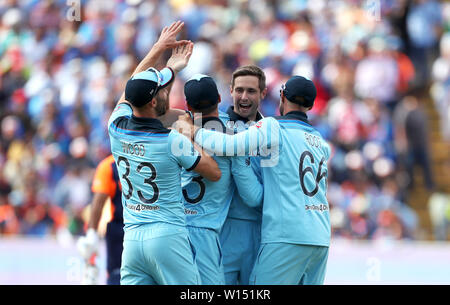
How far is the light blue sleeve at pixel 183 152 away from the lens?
17.7 ft

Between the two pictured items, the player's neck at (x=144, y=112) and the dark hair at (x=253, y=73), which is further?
the dark hair at (x=253, y=73)

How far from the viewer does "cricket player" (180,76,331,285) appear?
219 inches

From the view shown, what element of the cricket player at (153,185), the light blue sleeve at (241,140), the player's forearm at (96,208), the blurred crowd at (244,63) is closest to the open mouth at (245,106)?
the light blue sleeve at (241,140)

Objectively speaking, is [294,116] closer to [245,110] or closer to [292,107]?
[292,107]

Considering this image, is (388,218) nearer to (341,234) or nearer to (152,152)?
(341,234)

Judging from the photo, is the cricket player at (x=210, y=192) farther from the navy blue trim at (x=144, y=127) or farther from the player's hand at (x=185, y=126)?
the navy blue trim at (x=144, y=127)

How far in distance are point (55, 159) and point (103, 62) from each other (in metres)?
2.33

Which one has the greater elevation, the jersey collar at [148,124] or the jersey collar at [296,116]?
the jersey collar at [296,116]

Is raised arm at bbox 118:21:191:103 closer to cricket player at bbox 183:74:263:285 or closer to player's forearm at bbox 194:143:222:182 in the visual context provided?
cricket player at bbox 183:74:263:285

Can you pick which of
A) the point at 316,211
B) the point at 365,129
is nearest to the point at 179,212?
the point at 316,211

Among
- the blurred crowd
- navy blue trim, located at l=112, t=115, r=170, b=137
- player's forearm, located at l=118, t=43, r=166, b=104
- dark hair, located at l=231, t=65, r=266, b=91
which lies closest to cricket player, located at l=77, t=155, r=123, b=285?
player's forearm, located at l=118, t=43, r=166, b=104

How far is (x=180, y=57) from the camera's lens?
244 inches

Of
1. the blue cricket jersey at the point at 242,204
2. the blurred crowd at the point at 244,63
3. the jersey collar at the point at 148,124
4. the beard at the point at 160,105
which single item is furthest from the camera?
the blurred crowd at the point at 244,63
